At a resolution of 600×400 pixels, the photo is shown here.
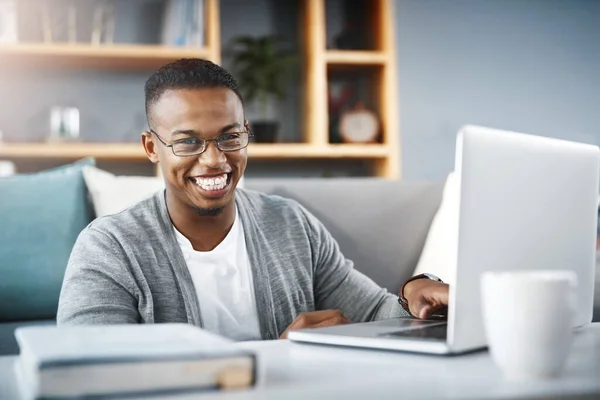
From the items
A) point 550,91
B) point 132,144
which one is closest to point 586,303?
point 132,144

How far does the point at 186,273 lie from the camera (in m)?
1.43

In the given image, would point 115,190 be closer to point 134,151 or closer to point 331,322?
point 331,322

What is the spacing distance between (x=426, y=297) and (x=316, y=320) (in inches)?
9.5

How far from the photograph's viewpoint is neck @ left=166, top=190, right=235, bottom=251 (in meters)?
1.55

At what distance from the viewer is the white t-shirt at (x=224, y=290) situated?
1.51m

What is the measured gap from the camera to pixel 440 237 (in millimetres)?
2156

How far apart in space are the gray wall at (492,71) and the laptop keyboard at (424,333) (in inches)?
121

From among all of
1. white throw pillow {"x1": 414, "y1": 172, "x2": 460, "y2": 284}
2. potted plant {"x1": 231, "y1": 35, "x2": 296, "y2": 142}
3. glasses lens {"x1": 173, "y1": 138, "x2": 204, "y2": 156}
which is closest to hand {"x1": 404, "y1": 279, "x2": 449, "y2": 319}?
glasses lens {"x1": 173, "y1": 138, "x2": 204, "y2": 156}

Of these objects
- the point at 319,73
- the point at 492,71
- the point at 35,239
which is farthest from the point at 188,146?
the point at 492,71

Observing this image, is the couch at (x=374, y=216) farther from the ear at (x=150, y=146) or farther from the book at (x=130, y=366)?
the book at (x=130, y=366)

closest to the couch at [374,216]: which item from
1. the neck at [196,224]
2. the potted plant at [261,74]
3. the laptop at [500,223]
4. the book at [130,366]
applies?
the neck at [196,224]

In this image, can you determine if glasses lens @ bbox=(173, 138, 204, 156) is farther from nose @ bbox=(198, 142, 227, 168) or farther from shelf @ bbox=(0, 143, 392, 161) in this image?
shelf @ bbox=(0, 143, 392, 161)

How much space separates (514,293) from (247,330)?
2.83ft

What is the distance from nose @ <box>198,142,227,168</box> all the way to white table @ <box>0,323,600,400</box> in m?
0.58
